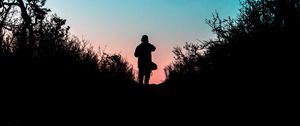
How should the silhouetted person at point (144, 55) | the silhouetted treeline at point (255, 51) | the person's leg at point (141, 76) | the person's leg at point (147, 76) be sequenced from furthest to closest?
the person's leg at point (147, 76), the person's leg at point (141, 76), the silhouetted person at point (144, 55), the silhouetted treeline at point (255, 51)

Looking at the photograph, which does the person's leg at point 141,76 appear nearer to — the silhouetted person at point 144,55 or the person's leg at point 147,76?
the silhouetted person at point 144,55

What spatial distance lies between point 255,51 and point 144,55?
4359 millimetres

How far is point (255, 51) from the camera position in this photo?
319 inches

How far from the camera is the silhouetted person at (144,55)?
11664 millimetres

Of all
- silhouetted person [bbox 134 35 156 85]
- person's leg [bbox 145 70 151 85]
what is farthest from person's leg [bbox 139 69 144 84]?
person's leg [bbox 145 70 151 85]

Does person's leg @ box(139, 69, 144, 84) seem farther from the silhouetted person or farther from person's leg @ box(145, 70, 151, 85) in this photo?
person's leg @ box(145, 70, 151, 85)

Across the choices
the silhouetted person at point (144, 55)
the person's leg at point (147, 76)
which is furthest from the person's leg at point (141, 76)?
the person's leg at point (147, 76)

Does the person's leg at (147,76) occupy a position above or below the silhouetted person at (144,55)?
below

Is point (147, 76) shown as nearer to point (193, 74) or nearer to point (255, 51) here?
point (193, 74)

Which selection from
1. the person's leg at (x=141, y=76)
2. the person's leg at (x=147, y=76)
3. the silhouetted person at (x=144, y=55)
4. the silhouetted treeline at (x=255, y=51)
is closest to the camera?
the silhouetted treeline at (x=255, y=51)

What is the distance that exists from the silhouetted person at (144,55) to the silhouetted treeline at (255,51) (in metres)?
1.42

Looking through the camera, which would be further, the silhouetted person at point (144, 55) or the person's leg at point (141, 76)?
the person's leg at point (141, 76)

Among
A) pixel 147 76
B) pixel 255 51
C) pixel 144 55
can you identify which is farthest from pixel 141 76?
pixel 255 51

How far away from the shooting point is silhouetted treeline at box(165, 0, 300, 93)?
24.4 ft
